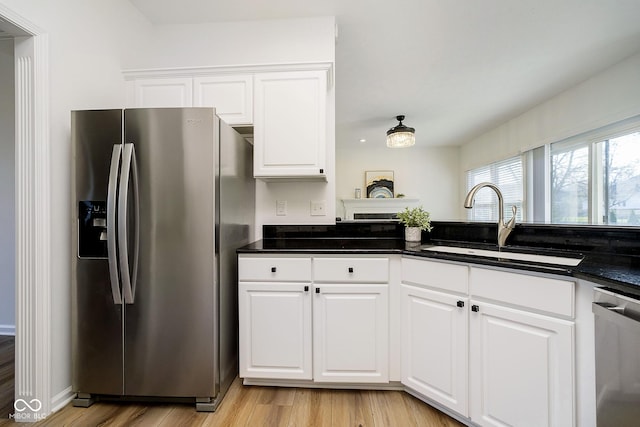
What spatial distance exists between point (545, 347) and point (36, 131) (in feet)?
8.62

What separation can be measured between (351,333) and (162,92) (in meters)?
2.17

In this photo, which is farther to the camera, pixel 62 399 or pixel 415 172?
pixel 415 172

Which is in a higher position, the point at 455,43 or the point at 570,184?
the point at 455,43

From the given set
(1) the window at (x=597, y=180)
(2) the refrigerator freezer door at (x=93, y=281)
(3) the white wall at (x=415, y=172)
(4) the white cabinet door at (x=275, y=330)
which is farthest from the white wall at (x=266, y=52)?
(3) the white wall at (x=415, y=172)

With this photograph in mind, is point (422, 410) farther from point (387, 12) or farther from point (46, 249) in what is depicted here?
point (387, 12)

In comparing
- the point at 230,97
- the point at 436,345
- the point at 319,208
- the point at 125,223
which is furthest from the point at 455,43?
the point at 125,223

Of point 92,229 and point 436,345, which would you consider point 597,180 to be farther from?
point 92,229

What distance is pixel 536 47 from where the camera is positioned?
246cm

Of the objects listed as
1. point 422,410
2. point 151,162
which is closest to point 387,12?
point 151,162

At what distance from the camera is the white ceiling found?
198cm

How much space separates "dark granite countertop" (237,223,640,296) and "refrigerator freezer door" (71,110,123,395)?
77 cm

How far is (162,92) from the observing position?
1992 millimetres

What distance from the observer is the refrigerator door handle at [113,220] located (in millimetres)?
1395

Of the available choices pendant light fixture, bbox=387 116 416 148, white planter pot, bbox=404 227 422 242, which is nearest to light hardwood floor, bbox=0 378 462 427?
white planter pot, bbox=404 227 422 242
